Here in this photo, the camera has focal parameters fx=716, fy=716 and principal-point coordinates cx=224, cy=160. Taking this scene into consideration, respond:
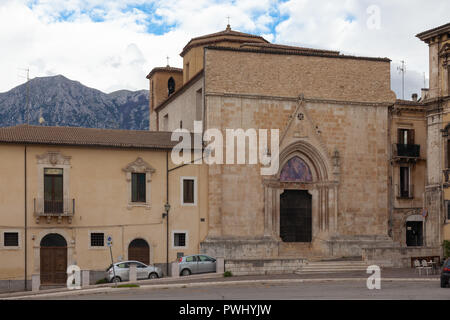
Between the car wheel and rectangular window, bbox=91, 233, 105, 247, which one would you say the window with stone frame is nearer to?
rectangular window, bbox=91, 233, 105, 247

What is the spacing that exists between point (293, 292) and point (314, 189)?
16.7 meters

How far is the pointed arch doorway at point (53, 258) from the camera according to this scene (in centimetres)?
3788

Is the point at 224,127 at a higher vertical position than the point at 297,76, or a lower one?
lower

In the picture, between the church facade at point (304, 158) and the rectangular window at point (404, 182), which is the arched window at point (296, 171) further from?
the rectangular window at point (404, 182)

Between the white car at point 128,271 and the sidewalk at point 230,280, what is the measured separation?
5.13 feet

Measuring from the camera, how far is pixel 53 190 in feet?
127

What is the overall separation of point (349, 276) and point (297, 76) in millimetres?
13525

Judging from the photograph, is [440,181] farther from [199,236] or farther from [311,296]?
[311,296]

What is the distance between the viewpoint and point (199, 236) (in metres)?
41.1

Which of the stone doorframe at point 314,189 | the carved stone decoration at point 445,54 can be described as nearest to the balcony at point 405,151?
the stone doorframe at point 314,189

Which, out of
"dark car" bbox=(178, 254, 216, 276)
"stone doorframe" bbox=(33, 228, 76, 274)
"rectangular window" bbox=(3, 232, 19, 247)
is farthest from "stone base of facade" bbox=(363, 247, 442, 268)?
"rectangular window" bbox=(3, 232, 19, 247)

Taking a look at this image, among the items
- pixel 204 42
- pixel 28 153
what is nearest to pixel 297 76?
pixel 204 42

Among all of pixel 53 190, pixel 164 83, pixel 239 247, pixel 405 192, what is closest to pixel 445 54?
pixel 405 192

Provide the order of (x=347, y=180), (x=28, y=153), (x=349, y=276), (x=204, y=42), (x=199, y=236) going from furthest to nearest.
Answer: (x=204, y=42) < (x=347, y=180) < (x=199, y=236) < (x=28, y=153) < (x=349, y=276)
